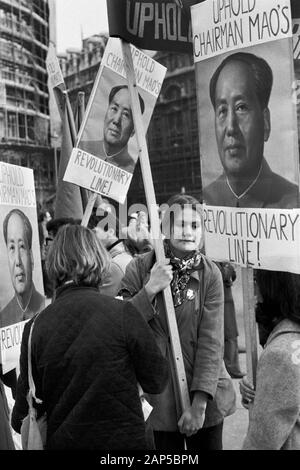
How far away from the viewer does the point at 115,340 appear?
202 cm

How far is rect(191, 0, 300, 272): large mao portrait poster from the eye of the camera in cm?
202

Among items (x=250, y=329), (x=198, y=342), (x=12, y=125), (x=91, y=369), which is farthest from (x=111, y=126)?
(x=12, y=125)

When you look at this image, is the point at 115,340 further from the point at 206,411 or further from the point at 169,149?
the point at 169,149

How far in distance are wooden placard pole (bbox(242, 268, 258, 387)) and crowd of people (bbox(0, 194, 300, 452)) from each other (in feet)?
0.25

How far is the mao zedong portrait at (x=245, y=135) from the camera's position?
82.2 inches

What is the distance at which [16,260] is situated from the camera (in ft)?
10.6

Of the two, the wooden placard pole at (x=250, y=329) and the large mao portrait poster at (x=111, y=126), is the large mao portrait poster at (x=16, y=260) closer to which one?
the large mao portrait poster at (x=111, y=126)

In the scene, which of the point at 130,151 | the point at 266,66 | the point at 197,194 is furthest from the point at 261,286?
the point at 197,194

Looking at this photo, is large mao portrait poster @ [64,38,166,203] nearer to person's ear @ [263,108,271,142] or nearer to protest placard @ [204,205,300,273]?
protest placard @ [204,205,300,273]

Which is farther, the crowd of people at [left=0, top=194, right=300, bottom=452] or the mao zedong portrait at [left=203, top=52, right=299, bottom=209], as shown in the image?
the mao zedong portrait at [left=203, top=52, right=299, bottom=209]

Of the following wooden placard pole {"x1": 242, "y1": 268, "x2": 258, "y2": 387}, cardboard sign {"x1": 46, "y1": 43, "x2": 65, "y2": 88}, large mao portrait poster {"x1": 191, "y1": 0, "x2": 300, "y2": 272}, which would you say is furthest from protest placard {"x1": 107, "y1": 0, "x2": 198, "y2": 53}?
cardboard sign {"x1": 46, "y1": 43, "x2": 65, "y2": 88}

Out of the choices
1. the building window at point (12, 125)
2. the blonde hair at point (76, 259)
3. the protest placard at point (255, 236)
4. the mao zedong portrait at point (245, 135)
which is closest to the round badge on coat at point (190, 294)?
the protest placard at point (255, 236)

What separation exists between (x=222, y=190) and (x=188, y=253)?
55 cm

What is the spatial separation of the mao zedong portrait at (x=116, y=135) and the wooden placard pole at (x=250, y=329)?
6.91 ft
